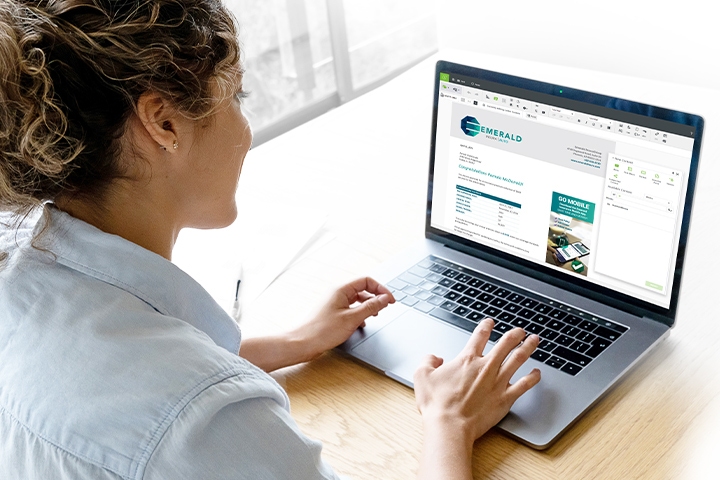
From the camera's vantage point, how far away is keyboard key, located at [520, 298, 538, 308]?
3.77 ft

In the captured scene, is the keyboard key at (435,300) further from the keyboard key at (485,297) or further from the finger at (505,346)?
the finger at (505,346)

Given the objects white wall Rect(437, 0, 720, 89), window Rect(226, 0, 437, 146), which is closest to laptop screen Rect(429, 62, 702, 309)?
white wall Rect(437, 0, 720, 89)

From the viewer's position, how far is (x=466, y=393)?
977 mm

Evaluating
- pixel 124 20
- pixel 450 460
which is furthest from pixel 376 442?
pixel 124 20

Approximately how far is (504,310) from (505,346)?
139 millimetres

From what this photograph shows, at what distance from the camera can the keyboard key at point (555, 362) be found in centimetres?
103

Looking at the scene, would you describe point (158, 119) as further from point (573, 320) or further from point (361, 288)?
point (573, 320)

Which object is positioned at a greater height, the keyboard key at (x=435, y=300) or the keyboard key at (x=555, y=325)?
the keyboard key at (x=555, y=325)

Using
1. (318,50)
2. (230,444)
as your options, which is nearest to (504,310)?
(230,444)

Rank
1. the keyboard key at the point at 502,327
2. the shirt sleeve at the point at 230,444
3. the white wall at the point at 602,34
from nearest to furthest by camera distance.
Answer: the shirt sleeve at the point at 230,444 → the keyboard key at the point at 502,327 → the white wall at the point at 602,34

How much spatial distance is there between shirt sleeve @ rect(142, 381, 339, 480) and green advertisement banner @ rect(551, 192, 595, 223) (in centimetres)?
55

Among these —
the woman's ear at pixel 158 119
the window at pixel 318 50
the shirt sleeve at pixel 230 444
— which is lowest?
the window at pixel 318 50

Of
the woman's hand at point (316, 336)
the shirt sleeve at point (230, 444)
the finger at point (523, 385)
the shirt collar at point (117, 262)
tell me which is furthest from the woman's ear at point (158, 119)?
the finger at point (523, 385)

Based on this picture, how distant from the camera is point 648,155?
102cm
